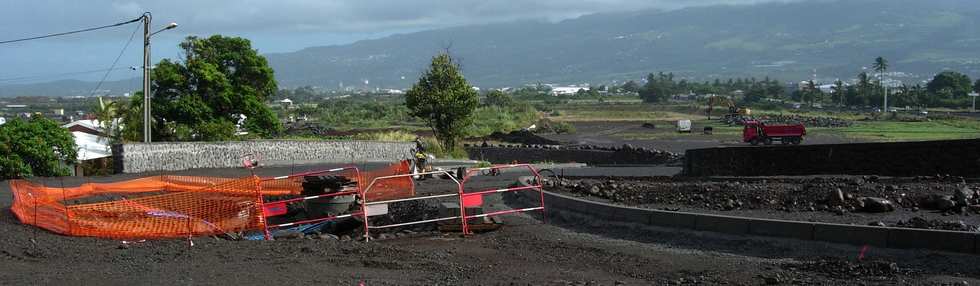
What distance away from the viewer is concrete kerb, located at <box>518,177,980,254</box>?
11.3 meters

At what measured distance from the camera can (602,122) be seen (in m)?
102

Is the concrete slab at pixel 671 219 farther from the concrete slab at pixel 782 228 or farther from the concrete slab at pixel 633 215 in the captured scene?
the concrete slab at pixel 782 228

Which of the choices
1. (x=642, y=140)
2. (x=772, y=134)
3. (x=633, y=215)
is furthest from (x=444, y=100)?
(x=633, y=215)

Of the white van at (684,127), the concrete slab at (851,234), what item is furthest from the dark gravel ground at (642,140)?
the concrete slab at (851,234)

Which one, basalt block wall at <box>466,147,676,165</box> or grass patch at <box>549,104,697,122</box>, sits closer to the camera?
basalt block wall at <box>466,147,676,165</box>

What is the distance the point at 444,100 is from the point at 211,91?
11.5 meters

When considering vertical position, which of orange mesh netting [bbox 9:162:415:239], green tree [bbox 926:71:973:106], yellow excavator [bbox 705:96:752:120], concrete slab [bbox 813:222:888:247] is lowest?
orange mesh netting [bbox 9:162:415:239]

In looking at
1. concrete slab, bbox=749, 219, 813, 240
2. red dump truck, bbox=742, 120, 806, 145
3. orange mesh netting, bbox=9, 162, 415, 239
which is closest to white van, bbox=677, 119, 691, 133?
red dump truck, bbox=742, 120, 806, 145

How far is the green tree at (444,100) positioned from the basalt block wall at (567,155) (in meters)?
1.89

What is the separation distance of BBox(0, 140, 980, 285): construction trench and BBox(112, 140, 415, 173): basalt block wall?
12.5 meters

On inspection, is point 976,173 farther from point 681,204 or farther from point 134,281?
point 134,281

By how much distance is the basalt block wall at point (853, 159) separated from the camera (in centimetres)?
2109

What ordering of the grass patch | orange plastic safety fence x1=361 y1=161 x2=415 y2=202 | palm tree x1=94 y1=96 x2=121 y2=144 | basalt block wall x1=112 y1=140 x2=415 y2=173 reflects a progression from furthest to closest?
the grass patch → palm tree x1=94 y1=96 x2=121 y2=144 → basalt block wall x1=112 y1=140 x2=415 y2=173 → orange plastic safety fence x1=361 y1=161 x2=415 y2=202

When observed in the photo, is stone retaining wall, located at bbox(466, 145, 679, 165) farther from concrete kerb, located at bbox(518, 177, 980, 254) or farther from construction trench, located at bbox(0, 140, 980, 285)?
concrete kerb, located at bbox(518, 177, 980, 254)
